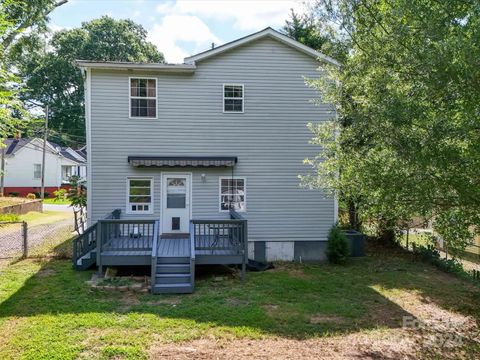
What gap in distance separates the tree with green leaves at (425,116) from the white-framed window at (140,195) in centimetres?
696

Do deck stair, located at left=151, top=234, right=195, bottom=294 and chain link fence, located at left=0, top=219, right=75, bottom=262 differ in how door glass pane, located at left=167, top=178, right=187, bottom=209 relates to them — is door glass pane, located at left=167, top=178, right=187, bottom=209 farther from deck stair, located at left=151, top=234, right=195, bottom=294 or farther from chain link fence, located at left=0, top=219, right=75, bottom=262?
chain link fence, located at left=0, top=219, right=75, bottom=262

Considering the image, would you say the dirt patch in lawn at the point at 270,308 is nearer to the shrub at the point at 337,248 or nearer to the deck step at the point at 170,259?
the deck step at the point at 170,259

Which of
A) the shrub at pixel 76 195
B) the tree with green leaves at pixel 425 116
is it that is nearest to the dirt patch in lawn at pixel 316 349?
the tree with green leaves at pixel 425 116

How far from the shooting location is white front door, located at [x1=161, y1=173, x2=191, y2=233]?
1163 centimetres

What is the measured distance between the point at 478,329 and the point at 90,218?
10410 millimetres

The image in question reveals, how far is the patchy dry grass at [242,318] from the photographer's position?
564 centimetres

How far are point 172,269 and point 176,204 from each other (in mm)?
3020

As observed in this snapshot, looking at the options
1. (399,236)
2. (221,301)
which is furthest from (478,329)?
(399,236)

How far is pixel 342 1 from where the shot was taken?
969 cm

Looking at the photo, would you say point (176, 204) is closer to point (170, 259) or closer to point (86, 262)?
point (170, 259)

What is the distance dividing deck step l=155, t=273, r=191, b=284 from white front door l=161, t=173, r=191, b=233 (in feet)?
9.64

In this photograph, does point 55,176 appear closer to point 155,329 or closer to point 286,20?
point 286,20

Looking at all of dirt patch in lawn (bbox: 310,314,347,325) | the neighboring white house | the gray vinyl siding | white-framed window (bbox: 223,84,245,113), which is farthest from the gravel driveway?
the neighboring white house

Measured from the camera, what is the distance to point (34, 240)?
1406cm
